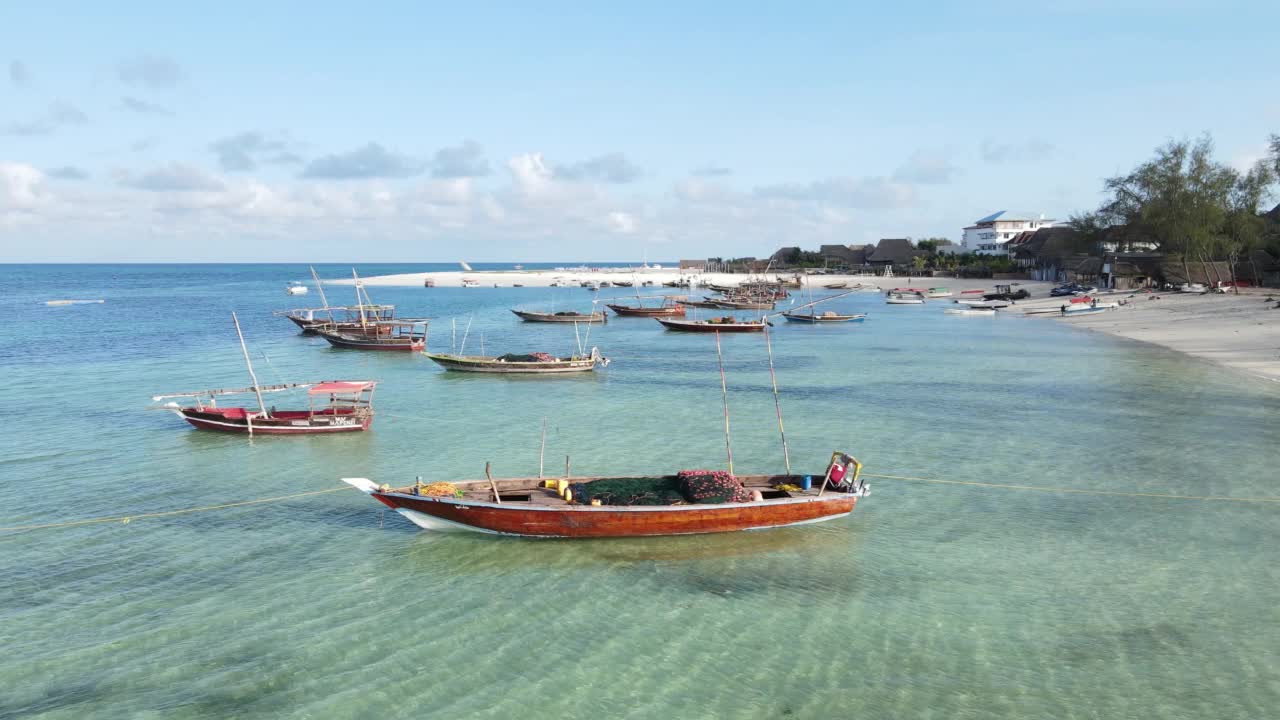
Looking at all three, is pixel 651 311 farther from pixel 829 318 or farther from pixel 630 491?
pixel 630 491

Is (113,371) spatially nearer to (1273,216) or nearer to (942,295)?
(942,295)

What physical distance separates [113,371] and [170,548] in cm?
2707

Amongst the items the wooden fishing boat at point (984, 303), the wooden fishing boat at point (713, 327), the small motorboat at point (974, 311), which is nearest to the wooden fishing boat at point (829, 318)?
the wooden fishing boat at point (713, 327)

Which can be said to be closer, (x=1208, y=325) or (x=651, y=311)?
(x=1208, y=325)

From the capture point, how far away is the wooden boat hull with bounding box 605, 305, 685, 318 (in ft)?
229

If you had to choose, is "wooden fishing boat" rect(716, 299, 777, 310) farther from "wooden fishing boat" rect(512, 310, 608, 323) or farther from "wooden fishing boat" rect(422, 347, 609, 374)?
"wooden fishing boat" rect(422, 347, 609, 374)

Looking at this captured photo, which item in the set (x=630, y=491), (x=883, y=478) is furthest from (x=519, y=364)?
(x=630, y=491)

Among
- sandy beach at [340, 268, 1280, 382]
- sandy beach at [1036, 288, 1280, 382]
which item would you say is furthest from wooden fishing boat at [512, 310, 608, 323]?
sandy beach at [1036, 288, 1280, 382]

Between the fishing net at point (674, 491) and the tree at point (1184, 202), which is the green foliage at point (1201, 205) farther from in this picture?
the fishing net at point (674, 491)

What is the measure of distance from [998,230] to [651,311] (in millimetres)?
76806

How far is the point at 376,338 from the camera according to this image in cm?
4659

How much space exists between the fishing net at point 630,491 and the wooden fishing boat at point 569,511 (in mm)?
176

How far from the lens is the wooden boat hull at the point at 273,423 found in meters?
23.9

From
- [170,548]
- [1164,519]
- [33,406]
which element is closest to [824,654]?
[1164,519]
